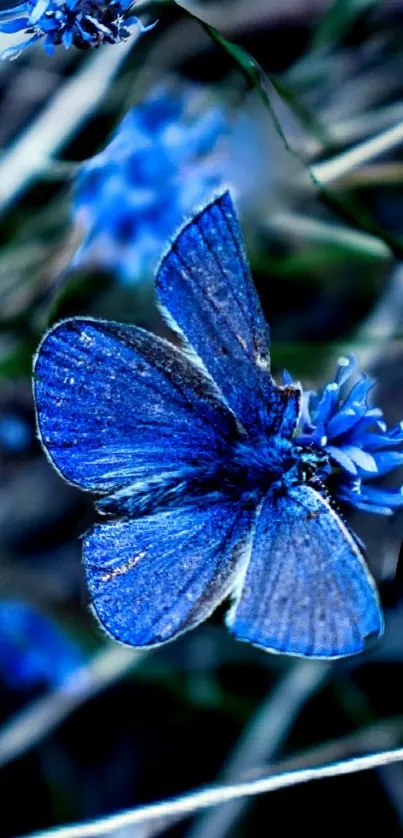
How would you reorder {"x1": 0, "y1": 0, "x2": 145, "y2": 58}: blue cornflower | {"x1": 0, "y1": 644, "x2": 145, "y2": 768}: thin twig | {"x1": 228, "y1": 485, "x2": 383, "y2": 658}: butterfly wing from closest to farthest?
{"x1": 228, "y1": 485, "x2": 383, "y2": 658}: butterfly wing < {"x1": 0, "y1": 0, "x2": 145, "y2": 58}: blue cornflower < {"x1": 0, "y1": 644, "x2": 145, "y2": 768}: thin twig

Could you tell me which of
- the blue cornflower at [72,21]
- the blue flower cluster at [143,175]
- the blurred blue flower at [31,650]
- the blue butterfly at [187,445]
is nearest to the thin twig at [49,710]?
the blurred blue flower at [31,650]

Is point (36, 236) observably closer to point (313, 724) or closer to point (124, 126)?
point (124, 126)

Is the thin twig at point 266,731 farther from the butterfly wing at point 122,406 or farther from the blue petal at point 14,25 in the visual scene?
the blue petal at point 14,25

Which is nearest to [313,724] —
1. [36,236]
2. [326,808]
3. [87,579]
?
[326,808]

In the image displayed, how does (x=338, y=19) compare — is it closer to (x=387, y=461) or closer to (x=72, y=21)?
(x=72, y=21)

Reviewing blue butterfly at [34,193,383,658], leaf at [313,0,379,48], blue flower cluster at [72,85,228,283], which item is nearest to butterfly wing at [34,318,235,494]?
blue butterfly at [34,193,383,658]

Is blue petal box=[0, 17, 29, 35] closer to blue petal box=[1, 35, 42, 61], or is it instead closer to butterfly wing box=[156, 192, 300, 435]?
blue petal box=[1, 35, 42, 61]
